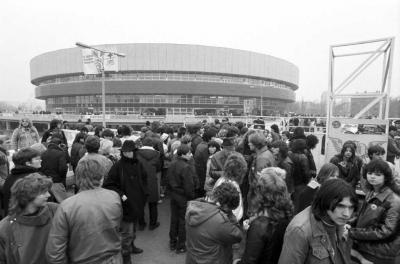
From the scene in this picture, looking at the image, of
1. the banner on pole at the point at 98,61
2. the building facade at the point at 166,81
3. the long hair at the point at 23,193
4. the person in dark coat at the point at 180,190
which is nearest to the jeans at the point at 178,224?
the person in dark coat at the point at 180,190

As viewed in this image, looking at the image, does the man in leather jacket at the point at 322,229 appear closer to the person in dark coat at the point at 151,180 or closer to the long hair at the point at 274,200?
the long hair at the point at 274,200

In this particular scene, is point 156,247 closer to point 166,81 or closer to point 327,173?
point 327,173

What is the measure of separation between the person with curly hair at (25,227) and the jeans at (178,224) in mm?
2294

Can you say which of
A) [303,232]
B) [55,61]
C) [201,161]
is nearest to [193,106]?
[55,61]

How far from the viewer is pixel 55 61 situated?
6266cm

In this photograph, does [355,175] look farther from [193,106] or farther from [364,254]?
[193,106]

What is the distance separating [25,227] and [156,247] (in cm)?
260

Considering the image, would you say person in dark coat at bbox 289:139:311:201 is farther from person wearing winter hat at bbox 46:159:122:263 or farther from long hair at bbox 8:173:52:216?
long hair at bbox 8:173:52:216

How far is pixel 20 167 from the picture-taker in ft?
10.3

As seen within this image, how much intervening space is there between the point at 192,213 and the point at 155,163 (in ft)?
9.90

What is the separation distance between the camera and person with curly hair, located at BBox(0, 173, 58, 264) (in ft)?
7.18

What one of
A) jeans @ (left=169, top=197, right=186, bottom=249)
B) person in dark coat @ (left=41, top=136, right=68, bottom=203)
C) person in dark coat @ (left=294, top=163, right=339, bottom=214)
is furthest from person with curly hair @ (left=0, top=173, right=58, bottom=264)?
person in dark coat @ (left=294, top=163, right=339, bottom=214)

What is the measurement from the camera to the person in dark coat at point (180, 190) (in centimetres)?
426

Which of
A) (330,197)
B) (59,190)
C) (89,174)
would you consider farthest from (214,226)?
(59,190)
